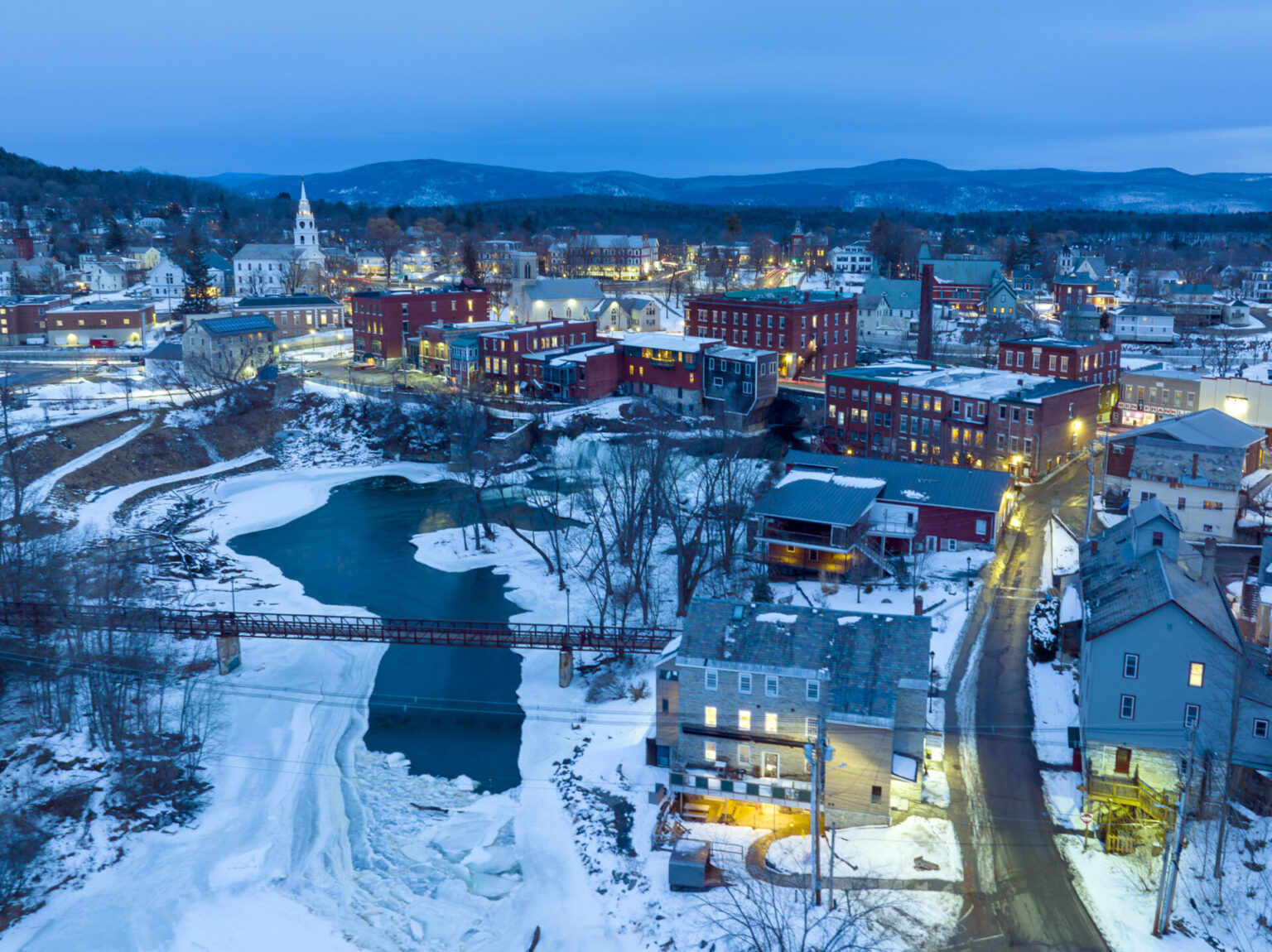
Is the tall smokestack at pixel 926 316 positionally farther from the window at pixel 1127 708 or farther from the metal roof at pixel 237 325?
the window at pixel 1127 708

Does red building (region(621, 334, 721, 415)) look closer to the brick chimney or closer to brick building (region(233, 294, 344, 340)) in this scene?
the brick chimney

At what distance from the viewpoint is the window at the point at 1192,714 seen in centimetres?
2425

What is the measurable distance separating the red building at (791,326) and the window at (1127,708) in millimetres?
49256

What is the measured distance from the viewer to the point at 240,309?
86.1m

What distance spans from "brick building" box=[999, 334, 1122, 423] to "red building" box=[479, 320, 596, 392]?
32.7 metres

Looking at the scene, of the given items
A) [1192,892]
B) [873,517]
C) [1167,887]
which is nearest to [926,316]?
[873,517]

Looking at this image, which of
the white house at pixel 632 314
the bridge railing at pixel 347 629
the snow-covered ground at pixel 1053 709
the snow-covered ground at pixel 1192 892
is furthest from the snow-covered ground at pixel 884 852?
the white house at pixel 632 314

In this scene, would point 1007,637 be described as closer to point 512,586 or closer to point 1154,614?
point 1154,614

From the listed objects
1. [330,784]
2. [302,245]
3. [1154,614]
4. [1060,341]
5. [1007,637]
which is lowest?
[330,784]

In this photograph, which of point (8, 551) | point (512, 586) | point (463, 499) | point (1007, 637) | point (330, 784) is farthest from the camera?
point (463, 499)

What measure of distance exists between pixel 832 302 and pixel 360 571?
4436 centimetres

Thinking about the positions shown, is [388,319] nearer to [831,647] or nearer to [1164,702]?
[831,647]

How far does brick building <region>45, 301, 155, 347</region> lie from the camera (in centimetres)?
8288

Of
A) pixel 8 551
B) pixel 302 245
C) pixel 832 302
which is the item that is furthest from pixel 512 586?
pixel 302 245
